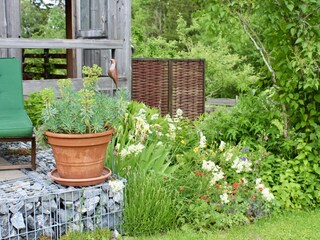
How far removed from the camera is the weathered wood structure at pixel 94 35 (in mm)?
5605

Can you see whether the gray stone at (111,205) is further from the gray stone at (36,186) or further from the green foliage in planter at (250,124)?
the green foliage in planter at (250,124)

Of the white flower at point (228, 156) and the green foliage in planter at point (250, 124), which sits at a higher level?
the green foliage in planter at point (250, 124)

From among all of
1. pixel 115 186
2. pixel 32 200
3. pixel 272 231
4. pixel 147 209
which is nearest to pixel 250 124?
pixel 272 231

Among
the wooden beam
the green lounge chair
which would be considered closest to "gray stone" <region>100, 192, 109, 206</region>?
the green lounge chair

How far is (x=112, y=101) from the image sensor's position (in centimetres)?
345

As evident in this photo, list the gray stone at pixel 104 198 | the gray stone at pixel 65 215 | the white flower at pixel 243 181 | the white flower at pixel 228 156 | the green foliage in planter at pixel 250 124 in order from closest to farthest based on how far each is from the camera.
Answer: the gray stone at pixel 65 215 → the gray stone at pixel 104 198 → the white flower at pixel 243 181 → the white flower at pixel 228 156 → the green foliage in planter at pixel 250 124

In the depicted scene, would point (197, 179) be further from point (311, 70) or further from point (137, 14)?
point (137, 14)

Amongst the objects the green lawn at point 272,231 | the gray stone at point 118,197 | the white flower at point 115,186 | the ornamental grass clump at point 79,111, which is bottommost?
the green lawn at point 272,231

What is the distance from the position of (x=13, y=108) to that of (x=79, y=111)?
1281 mm

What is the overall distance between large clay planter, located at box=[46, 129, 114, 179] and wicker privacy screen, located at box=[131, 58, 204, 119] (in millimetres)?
4311

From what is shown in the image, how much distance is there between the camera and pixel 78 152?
3332 millimetres

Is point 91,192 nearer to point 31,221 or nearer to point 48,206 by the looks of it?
point 48,206

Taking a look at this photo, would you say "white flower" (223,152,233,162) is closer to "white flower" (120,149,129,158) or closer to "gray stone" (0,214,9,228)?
"white flower" (120,149,129,158)

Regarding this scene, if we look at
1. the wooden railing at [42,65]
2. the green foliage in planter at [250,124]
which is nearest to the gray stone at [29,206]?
the green foliage in planter at [250,124]
